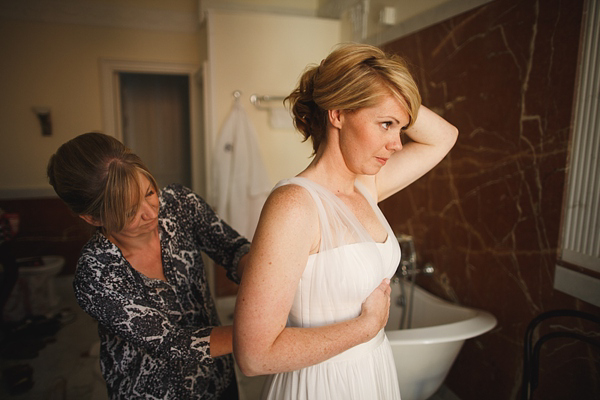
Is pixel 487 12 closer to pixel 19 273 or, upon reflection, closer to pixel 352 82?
pixel 352 82

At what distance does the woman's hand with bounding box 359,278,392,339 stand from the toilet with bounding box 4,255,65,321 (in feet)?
10.5

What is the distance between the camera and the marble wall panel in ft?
4.51

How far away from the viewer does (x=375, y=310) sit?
34.3 inches

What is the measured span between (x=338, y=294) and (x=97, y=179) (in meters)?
0.68

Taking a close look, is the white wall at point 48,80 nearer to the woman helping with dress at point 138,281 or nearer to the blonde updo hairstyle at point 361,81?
the woman helping with dress at point 138,281

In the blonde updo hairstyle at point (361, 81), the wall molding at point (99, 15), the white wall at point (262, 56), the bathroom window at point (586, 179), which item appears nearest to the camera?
the blonde updo hairstyle at point (361, 81)

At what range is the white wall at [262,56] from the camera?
283cm

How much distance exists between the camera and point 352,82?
83 cm

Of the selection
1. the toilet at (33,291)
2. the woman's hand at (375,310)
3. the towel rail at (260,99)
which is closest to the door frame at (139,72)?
the towel rail at (260,99)

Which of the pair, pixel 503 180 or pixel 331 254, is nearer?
pixel 331 254

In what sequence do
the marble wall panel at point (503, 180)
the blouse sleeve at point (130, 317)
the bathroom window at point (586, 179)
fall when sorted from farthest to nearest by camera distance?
the marble wall panel at point (503, 180) < the bathroom window at point (586, 179) < the blouse sleeve at point (130, 317)

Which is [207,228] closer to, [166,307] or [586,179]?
[166,307]

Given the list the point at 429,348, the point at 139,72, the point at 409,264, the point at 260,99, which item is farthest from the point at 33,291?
the point at 429,348

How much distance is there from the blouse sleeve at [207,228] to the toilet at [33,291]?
102 inches
